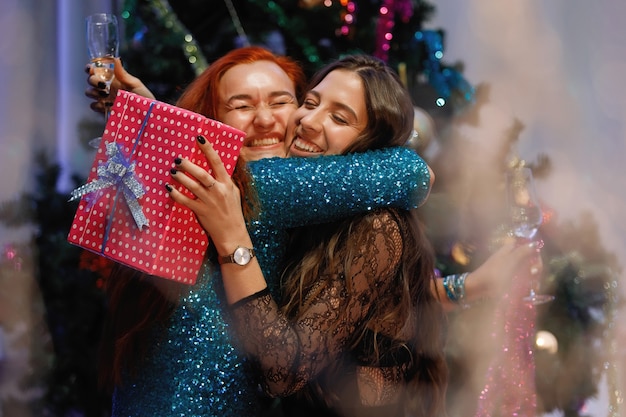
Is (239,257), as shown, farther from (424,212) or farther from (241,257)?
(424,212)

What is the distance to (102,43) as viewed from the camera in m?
1.39

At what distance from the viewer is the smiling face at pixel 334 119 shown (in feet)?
4.28

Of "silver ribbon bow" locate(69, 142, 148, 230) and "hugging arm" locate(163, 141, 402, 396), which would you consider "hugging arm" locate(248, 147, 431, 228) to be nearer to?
"hugging arm" locate(163, 141, 402, 396)

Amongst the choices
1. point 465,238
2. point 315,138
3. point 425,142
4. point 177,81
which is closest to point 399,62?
point 425,142

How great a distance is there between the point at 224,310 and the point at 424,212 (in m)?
0.89

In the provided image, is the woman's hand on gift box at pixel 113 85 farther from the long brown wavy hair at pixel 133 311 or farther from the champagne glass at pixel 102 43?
the long brown wavy hair at pixel 133 311

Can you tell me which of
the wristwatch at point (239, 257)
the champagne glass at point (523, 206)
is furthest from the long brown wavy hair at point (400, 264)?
the champagne glass at point (523, 206)

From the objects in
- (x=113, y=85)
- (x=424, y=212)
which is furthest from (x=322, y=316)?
(x=424, y=212)

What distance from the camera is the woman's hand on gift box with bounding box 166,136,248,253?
1.05 meters

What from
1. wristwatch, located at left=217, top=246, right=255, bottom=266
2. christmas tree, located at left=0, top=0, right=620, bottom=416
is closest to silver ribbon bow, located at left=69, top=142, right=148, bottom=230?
wristwatch, located at left=217, top=246, right=255, bottom=266

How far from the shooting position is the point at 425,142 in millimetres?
1903

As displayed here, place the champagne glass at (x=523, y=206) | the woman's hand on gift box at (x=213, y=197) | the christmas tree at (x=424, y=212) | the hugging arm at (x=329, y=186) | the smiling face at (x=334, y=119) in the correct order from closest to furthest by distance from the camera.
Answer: the woman's hand on gift box at (x=213, y=197)
the hugging arm at (x=329, y=186)
the smiling face at (x=334, y=119)
the champagne glass at (x=523, y=206)
the christmas tree at (x=424, y=212)

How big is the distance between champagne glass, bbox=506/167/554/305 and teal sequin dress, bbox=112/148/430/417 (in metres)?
0.47

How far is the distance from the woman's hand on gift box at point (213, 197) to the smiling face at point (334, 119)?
0.26m
